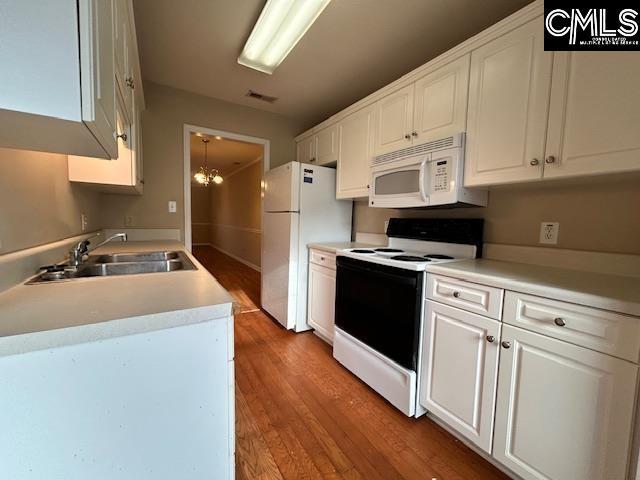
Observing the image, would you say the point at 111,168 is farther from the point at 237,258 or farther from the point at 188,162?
the point at 237,258

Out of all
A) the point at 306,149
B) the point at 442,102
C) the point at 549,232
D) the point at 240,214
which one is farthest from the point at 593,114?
the point at 240,214

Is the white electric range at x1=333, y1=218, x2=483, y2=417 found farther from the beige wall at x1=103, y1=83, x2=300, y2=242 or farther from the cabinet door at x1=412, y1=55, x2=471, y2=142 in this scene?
the beige wall at x1=103, y1=83, x2=300, y2=242

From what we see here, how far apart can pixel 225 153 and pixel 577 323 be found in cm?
574

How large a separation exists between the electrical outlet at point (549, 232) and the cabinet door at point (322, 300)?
1.43 metres

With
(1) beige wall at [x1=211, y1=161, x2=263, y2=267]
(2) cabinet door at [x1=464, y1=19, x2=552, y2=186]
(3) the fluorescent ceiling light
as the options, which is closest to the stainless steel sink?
(3) the fluorescent ceiling light

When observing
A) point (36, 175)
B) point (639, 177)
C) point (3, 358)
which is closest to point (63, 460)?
point (3, 358)

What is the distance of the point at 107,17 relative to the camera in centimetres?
84

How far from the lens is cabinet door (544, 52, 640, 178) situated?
3.33 ft

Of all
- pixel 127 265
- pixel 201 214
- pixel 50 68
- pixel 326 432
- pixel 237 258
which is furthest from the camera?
pixel 201 214

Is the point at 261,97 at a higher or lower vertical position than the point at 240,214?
higher

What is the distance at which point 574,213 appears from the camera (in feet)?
4.60

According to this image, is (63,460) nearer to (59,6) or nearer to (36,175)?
(59,6)

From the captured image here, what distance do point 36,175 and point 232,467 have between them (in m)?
1.43

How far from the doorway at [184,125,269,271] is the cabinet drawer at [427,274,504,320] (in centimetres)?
252
